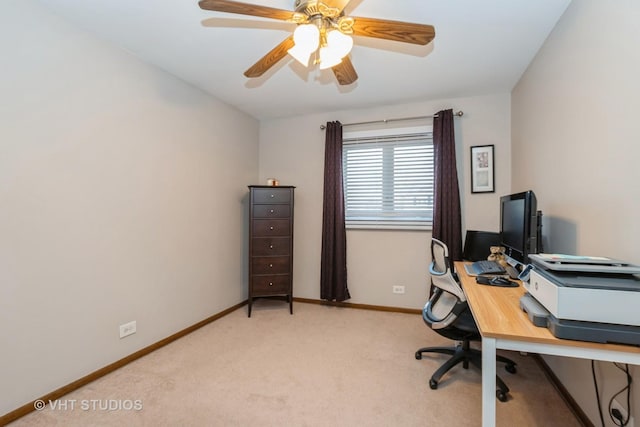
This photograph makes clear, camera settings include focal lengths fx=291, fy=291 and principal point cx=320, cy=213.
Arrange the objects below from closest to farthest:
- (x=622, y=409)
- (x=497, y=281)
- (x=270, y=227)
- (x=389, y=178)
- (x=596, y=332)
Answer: (x=596, y=332), (x=622, y=409), (x=497, y=281), (x=270, y=227), (x=389, y=178)

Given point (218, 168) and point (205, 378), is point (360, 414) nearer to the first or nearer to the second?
point (205, 378)

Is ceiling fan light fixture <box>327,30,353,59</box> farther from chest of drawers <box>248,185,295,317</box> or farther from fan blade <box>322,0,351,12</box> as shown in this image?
chest of drawers <box>248,185,295,317</box>

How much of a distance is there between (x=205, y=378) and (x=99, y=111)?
80.8 inches

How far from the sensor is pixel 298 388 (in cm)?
197

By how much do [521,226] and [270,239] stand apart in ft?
7.88

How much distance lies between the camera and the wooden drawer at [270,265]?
3330 millimetres

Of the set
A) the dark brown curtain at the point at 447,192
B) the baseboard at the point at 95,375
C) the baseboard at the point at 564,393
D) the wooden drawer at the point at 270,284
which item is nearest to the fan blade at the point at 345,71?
the dark brown curtain at the point at 447,192

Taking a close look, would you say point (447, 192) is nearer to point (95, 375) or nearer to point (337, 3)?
point (337, 3)

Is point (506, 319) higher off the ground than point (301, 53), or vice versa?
point (301, 53)

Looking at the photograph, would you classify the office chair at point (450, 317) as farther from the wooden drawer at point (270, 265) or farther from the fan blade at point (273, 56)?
the wooden drawer at point (270, 265)

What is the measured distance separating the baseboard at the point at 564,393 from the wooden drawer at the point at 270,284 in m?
2.40

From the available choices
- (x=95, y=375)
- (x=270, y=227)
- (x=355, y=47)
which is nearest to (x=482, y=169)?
(x=355, y=47)

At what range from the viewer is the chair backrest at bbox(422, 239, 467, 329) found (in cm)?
184

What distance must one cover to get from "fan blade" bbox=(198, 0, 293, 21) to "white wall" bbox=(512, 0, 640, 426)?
1547 mm
